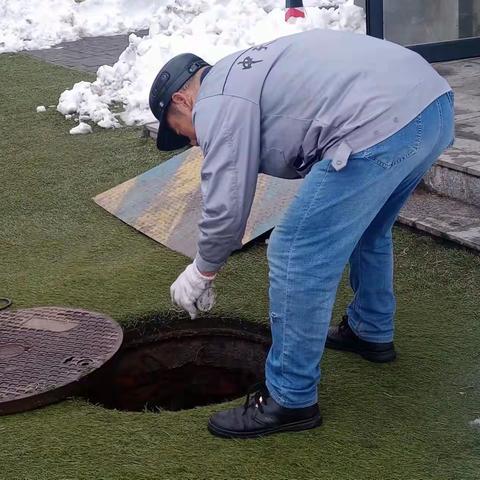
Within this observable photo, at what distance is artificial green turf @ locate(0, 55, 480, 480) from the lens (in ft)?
9.36

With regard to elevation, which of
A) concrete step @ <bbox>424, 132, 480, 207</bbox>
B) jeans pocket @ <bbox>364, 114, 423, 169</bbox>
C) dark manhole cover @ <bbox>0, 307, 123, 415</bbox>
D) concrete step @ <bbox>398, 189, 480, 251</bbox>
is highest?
jeans pocket @ <bbox>364, 114, 423, 169</bbox>

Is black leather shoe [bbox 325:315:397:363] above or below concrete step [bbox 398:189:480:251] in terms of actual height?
below

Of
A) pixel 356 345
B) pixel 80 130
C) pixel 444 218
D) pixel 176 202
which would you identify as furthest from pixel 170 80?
pixel 80 130

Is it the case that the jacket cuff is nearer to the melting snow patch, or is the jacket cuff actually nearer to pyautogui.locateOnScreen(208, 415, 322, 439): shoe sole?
pyautogui.locateOnScreen(208, 415, 322, 439): shoe sole

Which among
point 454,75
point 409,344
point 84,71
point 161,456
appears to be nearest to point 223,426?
point 161,456

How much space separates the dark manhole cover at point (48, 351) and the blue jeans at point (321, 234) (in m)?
0.88

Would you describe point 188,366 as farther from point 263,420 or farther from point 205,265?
point 205,265

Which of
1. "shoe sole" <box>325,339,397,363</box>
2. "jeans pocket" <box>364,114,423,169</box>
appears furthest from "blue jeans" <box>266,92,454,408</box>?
"shoe sole" <box>325,339,397,363</box>

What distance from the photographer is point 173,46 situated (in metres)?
7.72

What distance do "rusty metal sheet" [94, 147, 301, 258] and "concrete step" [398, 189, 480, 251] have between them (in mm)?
664

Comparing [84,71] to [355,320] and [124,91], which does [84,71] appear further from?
[355,320]

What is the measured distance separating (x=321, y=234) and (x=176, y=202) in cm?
247

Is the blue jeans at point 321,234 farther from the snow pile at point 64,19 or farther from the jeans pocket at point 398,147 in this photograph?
the snow pile at point 64,19

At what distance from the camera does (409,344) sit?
3590 millimetres
